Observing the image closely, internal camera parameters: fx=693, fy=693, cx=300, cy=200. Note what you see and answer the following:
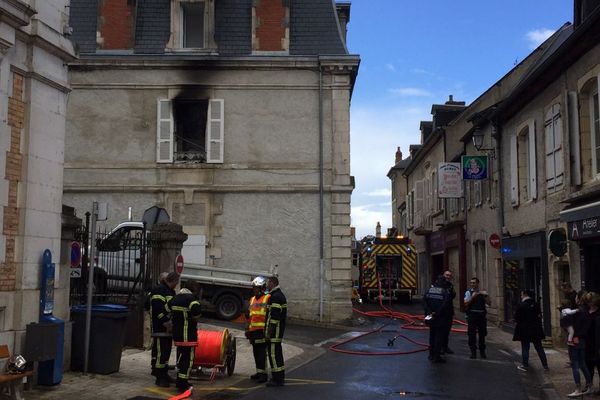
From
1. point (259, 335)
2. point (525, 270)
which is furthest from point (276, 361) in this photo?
point (525, 270)

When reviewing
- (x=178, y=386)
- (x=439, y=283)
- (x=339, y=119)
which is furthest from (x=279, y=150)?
(x=178, y=386)

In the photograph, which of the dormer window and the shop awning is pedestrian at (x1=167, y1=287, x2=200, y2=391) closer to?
the shop awning

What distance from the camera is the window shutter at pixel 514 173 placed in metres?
19.1

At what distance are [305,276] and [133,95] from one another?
7.77 meters

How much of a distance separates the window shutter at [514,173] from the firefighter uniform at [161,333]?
39.7 ft

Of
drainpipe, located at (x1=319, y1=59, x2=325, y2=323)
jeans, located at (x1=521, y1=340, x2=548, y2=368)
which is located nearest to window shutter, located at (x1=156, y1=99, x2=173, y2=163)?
drainpipe, located at (x1=319, y1=59, x2=325, y2=323)

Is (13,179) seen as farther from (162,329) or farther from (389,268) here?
(389,268)

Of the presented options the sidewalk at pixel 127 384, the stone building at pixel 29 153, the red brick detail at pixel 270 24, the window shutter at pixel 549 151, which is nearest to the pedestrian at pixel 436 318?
the sidewalk at pixel 127 384

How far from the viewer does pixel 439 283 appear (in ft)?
44.9

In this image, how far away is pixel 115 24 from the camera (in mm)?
22031

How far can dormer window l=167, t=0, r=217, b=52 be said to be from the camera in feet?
71.9

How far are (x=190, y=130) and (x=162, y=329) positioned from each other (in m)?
13.1

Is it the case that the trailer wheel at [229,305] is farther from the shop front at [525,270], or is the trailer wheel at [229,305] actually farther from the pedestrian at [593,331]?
the pedestrian at [593,331]

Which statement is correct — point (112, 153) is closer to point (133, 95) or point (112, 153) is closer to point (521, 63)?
point (133, 95)
